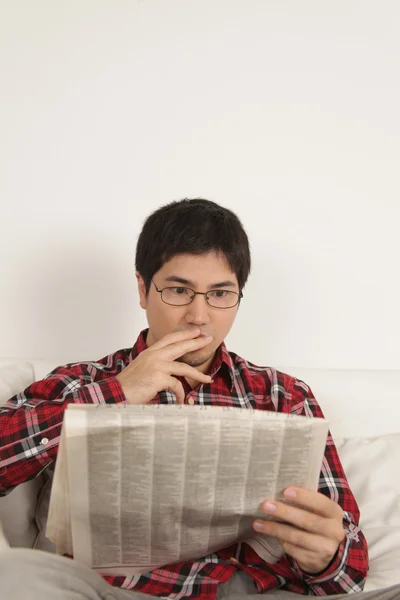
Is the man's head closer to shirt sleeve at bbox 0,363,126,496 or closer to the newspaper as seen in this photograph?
shirt sleeve at bbox 0,363,126,496

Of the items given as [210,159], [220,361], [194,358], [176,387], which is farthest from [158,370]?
[210,159]

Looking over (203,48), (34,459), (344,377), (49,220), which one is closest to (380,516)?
(344,377)

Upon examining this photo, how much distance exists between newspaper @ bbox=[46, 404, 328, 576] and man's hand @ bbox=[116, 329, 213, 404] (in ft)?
0.76

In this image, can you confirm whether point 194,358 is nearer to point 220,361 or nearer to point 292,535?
point 220,361

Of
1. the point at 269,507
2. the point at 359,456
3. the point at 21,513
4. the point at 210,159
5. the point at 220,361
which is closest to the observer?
the point at 269,507

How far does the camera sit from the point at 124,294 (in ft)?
6.02

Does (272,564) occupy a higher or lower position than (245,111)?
lower

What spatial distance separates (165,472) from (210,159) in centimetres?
114

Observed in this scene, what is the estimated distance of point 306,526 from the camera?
3.21ft

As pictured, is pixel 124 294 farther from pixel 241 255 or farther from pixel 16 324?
pixel 241 255

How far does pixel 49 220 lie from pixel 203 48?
2.25 feet

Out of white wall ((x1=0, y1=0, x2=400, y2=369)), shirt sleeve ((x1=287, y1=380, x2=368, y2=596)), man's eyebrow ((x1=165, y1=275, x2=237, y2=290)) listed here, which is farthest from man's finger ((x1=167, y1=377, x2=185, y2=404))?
white wall ((x1=0, y1=0, x2=400, y2=369))

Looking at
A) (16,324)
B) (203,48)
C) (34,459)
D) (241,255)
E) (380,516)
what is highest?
(203,48)

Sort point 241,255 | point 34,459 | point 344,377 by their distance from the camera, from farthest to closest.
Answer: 1. point 344,377
2. point 241,255
3. point 34,459
